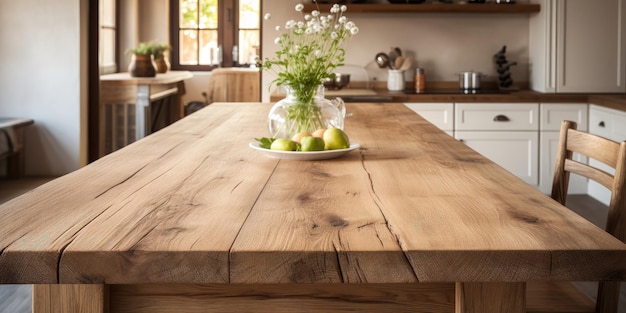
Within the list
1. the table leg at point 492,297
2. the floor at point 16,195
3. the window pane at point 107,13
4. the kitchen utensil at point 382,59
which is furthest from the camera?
the window pane at point 107,13

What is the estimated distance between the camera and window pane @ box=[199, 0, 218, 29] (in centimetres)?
1029

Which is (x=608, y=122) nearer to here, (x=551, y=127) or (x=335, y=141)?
(x=551, y=127)

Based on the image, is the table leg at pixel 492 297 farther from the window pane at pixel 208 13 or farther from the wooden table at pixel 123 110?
the window pane at pixel 208 13

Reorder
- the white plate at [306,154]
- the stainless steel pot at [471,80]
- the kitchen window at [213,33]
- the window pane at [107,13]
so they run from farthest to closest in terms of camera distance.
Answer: the kitchen window at [213,33] < the window pane at [107,13] < the stainless steel pot at [471,80] < the white plate at [306,154]

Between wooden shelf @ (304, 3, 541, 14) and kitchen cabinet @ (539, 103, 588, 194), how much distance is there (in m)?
0.80

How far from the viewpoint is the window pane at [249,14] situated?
10305mm

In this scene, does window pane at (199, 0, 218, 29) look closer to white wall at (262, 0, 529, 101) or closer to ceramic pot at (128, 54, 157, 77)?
ceramic pot at (128, 54, 157, 77)

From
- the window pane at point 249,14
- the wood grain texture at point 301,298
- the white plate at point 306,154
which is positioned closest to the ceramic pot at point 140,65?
the window pane at point 249,14

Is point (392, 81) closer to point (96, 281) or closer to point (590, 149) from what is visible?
point (590, 149)

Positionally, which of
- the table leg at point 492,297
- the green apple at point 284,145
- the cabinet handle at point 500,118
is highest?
the cabinet handle at point 500,118

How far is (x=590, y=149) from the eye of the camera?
2.30m

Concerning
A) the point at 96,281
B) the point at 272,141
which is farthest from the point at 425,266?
the point at 272,141

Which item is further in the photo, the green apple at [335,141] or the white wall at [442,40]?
the white wall at [442,40]

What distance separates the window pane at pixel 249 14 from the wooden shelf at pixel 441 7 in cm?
431
